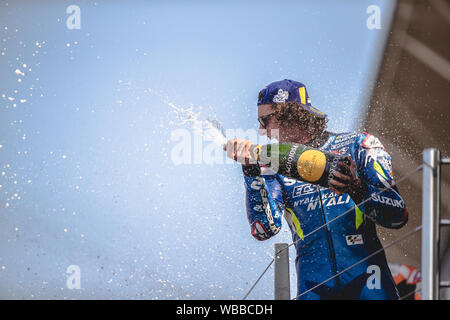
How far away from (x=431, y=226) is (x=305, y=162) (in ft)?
2.42

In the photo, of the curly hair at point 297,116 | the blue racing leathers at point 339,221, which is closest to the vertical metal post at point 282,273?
the blue racing leathers at point 339,221

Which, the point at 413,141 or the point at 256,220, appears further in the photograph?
the point at 413,141


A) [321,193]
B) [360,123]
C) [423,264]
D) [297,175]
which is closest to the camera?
[423,264]

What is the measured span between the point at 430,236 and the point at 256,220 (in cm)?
107

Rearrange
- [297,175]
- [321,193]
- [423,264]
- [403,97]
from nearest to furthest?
[423,264]
[297,175]
[321,193]
[403,97]

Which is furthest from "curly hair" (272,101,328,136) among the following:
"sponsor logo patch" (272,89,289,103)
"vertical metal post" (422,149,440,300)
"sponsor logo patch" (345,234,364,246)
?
"vertical metal post" (422,149,440,300)

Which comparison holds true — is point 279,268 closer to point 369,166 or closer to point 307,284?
point 307,284

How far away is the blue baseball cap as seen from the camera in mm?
2893

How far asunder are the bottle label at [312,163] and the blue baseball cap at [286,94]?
528 millimetres

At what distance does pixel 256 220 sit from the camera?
272 cm

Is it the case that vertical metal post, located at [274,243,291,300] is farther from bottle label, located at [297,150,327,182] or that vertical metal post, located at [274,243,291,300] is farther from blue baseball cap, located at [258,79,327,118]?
blue baseball cap, located at [258,79,327,118]

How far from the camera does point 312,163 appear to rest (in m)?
2.41
